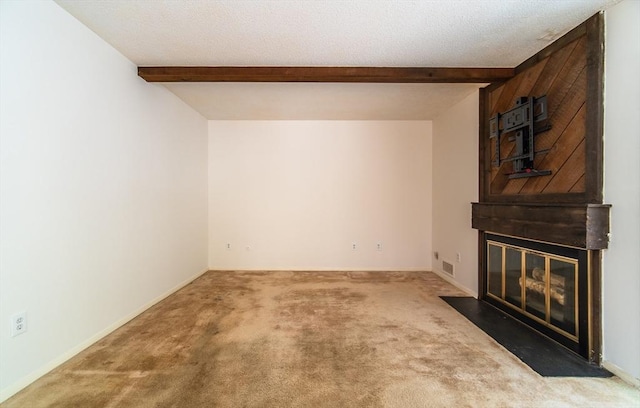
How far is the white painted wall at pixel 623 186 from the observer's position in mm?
1736

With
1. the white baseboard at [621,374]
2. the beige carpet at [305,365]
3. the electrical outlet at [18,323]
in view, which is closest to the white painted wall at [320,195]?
the beige carpet at [305,365]

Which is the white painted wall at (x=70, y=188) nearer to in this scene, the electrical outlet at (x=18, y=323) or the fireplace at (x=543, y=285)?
the electrical outlet at (x=18, y=323)

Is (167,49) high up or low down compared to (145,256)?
up

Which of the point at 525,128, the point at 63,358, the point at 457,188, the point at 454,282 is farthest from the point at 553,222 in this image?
the point at 63,358

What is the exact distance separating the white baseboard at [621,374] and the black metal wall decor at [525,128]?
1.49 m

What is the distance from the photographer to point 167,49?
241cm

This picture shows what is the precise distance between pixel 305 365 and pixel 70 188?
2.24 metres

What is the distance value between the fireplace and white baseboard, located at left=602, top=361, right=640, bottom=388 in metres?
0.12

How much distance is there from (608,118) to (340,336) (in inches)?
104

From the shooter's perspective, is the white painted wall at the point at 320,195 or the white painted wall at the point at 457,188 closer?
the white painted wall at the point at 457,188

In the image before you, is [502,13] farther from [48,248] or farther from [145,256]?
[145,256]

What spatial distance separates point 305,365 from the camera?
1947mm

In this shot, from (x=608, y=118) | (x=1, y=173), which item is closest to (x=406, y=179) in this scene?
(x=608, y=118)

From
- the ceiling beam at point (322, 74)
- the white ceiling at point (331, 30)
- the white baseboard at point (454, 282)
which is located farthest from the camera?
the white baseboard at point (454, 282)
